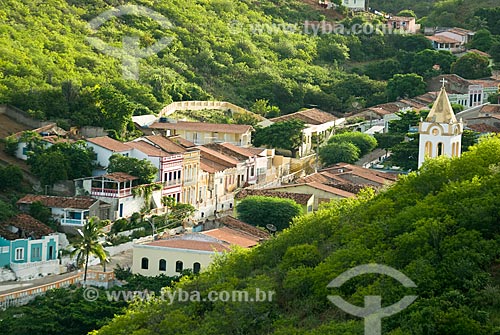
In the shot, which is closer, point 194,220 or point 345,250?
point 345,250

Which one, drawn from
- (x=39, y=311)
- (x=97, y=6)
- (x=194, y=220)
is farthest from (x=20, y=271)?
(x=97, y=6)

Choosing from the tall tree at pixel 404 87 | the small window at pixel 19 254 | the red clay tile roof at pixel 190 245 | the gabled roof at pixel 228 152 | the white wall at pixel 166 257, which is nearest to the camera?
the white wall at pixel 166 257

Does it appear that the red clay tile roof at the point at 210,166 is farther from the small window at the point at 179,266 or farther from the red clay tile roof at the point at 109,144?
the small window at the point at 179,266

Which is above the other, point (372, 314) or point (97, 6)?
point (97, 6)

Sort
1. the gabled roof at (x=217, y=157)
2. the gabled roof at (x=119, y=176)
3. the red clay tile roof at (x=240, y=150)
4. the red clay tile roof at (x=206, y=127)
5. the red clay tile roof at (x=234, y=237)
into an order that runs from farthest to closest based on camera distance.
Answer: the red clay tile roof at (x=206, y=127)
the red clay tile roof at (x=240, y=150)
the gabled roof at (x=217, y=157)
the gabled roof at (x=119, y=176)
the red clay tile roof at (x=234, y=237)

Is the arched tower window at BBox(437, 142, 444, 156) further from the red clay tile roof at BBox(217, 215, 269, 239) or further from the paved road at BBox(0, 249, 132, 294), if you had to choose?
the paved road at BBox(0, 249, 132, 294)

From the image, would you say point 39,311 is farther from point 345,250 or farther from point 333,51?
point 333,51

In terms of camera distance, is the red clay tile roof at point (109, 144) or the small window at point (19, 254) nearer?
the small window at point (19, 254)
